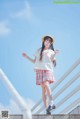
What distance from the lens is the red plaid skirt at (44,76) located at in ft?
16.5

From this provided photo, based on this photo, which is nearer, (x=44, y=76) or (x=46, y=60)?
(x=44, y=76)

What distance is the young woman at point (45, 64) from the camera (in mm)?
5020

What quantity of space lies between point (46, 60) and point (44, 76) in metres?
0.28

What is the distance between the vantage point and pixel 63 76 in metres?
6.02

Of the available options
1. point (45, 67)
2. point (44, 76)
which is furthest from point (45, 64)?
point (44, 76)

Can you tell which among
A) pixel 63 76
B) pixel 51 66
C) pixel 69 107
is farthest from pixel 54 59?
pixel 69 107

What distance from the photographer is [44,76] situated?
5.06 m

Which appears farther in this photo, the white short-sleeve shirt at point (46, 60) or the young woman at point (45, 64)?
the white short-sleeve shirt at point (46, 60)

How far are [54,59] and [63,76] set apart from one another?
0.89 meters

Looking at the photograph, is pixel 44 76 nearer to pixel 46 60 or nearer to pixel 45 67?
pixel 45 67

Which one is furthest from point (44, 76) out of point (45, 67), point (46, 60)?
point (46, 60)

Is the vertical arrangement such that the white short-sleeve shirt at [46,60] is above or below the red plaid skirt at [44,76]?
above

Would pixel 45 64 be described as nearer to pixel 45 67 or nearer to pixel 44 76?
pixel 45 67

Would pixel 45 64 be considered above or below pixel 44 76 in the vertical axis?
above
